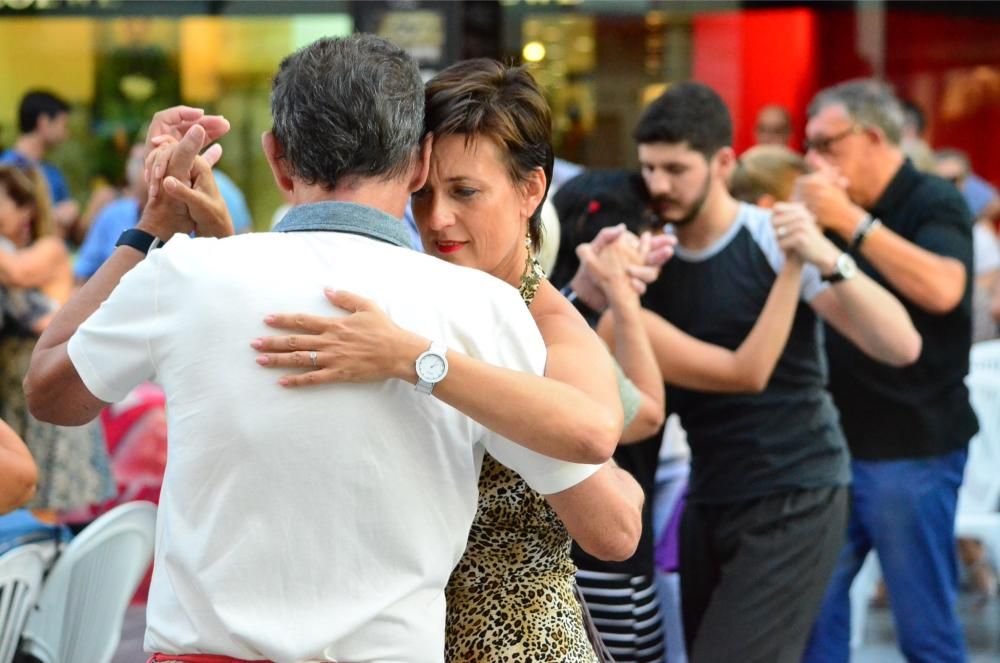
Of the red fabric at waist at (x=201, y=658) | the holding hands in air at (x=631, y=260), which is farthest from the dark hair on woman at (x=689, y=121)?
the red fabric at waist at (x=201, y=658)

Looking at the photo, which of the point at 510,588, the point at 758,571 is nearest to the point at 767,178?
the point at 758,571

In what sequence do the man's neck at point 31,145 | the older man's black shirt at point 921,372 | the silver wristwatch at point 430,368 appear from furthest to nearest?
the man's neck at point 31,145
the older man's black shirt at point 921,372
the silver wristwatch at point 430,368

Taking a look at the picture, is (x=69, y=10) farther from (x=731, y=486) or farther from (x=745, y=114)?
(x=731, y=486)

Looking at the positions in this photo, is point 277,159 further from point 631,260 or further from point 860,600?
point 860,600

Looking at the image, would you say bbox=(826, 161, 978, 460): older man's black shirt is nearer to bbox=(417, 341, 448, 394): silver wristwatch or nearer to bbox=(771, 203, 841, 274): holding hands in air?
bbox=(771, 203, 841, 274): holding hands in air

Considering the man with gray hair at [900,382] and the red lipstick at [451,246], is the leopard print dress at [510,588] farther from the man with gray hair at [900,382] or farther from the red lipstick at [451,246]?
the man with gray hair at [900,382]

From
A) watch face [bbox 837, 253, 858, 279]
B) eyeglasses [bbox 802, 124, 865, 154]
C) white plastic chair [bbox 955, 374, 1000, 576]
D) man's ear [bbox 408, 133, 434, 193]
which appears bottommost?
white plastic chair [bbox 955, 374, 1000, 576]

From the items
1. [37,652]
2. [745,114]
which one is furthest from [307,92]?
[745,114]

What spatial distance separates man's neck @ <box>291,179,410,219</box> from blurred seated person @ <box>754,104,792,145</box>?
279 inches

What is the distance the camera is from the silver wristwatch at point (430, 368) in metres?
1.60

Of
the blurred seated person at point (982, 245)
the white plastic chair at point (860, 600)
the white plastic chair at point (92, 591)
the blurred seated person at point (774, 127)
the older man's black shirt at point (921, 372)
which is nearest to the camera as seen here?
the white plastic chair at point (92, 591)

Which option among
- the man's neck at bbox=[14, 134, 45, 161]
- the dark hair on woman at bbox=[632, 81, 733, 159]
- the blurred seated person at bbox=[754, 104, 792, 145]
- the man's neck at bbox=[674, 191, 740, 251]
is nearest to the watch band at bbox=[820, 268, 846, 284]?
the man's neck at bbox=[674, 191, 740, 251]

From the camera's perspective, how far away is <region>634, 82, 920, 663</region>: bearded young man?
11.1 ft

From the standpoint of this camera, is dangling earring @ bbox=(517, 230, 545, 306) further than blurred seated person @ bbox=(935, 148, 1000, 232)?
No
